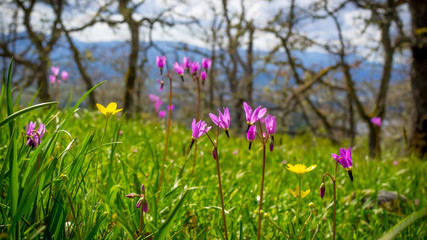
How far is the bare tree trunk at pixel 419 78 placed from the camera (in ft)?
19.9

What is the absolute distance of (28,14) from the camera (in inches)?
388

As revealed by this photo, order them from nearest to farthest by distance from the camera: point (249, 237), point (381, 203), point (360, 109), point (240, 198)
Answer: point (249, 237) → point (240, 198) → point (381, 203) → point (360, 109)

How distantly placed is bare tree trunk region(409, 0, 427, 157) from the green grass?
111 inches

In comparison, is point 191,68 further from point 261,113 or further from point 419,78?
point 419,78

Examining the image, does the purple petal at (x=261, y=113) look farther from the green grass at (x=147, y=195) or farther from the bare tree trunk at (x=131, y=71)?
the bare tree trunk at (x=131, y=71)

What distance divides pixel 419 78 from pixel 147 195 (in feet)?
21.2

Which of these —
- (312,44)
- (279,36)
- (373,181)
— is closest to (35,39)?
(279,36)

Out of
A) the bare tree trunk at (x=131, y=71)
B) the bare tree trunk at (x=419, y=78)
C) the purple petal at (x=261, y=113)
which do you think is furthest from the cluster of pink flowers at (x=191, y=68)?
the bare tree trunk at (x=131, y=71)

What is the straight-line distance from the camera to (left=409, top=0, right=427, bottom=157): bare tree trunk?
607cm

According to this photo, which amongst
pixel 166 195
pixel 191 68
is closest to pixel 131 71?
pixel 191 68

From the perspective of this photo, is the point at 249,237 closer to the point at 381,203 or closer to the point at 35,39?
the point at 381,203

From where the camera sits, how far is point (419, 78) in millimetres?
6207

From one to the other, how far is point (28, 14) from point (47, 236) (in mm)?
10900

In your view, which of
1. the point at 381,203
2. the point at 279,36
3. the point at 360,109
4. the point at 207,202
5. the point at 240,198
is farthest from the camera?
the point at 279,36
